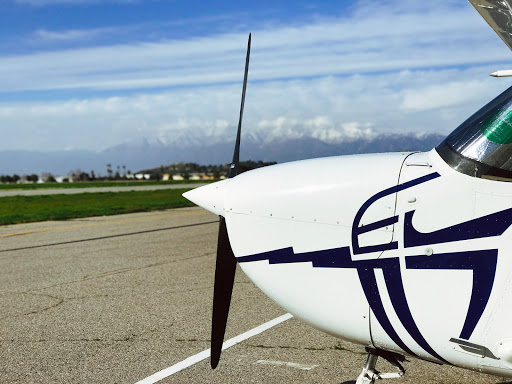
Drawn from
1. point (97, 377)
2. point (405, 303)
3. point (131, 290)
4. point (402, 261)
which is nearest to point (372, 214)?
point (402, 261)

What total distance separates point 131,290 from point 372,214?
482 cm

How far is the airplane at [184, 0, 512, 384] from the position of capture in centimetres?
260

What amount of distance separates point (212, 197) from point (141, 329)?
2479 millimetres

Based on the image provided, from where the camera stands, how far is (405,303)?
110 inches

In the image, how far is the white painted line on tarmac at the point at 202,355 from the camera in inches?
164

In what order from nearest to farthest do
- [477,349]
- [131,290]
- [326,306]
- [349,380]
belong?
1. [477,349]
2. [326,306]
3. [349,380]
4. [131,290]

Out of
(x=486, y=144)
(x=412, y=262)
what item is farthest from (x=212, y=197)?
(x=486, y=144)

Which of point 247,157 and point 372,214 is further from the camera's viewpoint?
point 247,157

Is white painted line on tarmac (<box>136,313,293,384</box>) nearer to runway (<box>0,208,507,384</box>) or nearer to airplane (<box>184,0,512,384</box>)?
runway (<box>0,208,507,384</box>)

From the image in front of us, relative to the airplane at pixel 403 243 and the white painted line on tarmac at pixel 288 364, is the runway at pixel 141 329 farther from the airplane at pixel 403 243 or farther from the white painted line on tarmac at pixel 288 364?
the airplane at pixel 403 243

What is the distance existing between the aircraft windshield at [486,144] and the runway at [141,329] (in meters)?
2.07

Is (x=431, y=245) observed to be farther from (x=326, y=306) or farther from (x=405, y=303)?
(x=326, y=306)

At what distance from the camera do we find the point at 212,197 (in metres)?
3.43

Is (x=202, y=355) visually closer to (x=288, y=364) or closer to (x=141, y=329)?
(x=288, y=364)
